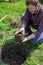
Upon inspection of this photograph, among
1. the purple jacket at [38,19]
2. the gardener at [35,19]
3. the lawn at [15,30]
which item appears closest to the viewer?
the gardener at [35,19]

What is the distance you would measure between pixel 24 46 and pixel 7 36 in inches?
21.4

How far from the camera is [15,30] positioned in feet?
15.9

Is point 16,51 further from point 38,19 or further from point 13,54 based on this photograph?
point 38,19

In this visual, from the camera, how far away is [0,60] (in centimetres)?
385

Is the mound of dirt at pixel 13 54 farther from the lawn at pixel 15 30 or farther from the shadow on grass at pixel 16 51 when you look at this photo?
the lawn at pixel 15 30

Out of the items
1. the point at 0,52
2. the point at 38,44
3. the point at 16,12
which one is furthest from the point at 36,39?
the point at 16,12

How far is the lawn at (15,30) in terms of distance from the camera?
3971mm

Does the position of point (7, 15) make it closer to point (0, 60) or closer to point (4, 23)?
point (4, 23)

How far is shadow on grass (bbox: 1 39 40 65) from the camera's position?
3910mm

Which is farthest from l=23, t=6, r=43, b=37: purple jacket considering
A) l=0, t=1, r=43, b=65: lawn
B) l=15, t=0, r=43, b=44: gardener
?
l=0, t=1, r=43, b=65: lawn

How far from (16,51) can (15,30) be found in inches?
34.5

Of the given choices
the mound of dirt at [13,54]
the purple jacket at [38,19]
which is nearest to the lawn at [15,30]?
the mound of dirt at [13,54]

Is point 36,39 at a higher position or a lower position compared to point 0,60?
higher

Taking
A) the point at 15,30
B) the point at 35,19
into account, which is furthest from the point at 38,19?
the point at 15,30
